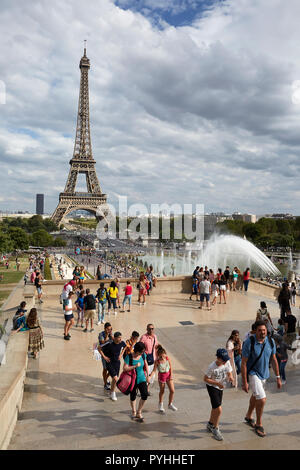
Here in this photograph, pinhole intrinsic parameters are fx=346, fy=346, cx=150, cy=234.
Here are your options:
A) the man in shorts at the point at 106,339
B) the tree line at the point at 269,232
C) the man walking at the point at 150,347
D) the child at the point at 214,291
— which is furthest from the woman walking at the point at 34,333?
the tree line at the point at 269,232

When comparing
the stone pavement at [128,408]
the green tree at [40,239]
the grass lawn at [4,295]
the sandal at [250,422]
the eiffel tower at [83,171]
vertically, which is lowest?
the grass lawn at [4,295]

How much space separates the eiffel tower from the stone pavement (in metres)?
92.4

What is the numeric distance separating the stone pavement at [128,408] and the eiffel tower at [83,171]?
303 ft

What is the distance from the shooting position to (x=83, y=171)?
337ft

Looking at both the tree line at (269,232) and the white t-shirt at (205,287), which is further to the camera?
the tree line at (269,232)

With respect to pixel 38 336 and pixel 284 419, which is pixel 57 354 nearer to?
pixel 38 336

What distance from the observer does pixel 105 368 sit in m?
6.41

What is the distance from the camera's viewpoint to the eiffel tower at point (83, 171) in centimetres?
10031

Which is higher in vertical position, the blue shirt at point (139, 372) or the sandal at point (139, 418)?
the blue shirt at point (139, 372)

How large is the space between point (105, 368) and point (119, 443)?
2.02 metres

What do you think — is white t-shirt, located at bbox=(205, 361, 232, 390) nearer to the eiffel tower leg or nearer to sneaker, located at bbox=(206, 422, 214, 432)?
sneaker, located at bbox=(206, 422, 214, 432)

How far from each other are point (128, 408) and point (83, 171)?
101m

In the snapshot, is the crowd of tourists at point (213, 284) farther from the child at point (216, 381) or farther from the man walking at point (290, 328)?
the child at point (216, 381)

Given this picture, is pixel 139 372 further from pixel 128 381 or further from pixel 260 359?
pixel 260 359
